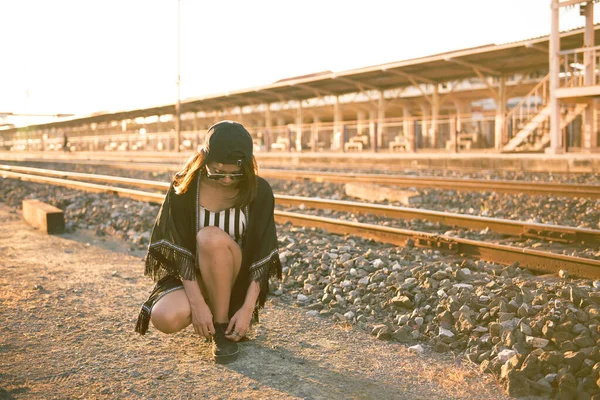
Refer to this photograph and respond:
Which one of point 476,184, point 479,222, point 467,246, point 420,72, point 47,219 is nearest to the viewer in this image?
point 467,246

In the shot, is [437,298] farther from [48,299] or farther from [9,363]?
→ [48,299]

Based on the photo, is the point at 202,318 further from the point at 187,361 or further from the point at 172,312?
the point at 187,361

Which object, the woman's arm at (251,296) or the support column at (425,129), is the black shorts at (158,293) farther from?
the support column at (425,129)

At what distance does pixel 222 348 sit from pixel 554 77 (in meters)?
16.1

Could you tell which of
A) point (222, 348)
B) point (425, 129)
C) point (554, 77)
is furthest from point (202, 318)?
point (425, 129)

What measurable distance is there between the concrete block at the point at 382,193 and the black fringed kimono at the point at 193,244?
22.8 ft

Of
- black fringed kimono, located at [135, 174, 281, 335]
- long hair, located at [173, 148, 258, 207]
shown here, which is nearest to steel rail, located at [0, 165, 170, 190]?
black fringed kimono, located at [135, 174, 281, 335]

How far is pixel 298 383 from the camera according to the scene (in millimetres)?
2920

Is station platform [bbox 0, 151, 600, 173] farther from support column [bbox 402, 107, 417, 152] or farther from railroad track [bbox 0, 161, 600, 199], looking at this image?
railroad track [bbox 0, 161, 600, 199]

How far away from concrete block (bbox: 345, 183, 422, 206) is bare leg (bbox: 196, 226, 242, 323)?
23.3 ft

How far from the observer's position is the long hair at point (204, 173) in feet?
9.54

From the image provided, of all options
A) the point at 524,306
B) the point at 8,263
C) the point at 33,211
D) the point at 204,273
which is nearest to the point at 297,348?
the point at 204,273

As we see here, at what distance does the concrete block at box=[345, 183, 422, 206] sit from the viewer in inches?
388

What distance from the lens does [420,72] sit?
22.0m
